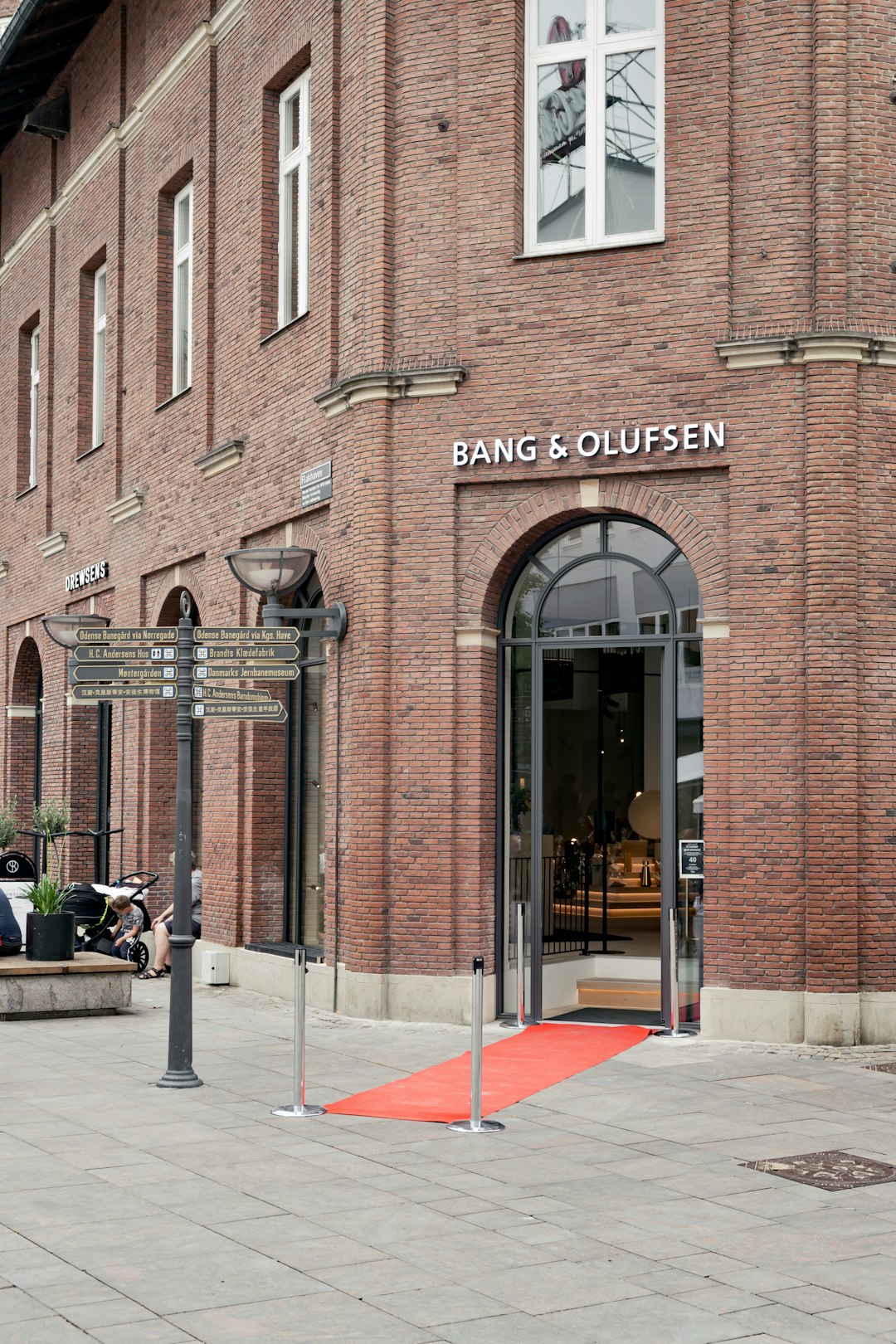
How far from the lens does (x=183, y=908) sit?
1041 centimetres

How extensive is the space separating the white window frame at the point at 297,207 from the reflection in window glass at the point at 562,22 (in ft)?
9.67

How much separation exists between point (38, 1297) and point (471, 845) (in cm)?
763

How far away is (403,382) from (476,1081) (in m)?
6.73

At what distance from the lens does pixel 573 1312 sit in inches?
230

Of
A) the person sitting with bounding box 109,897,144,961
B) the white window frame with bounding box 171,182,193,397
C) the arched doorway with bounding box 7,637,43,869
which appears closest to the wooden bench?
the person sitting with bounding box 109,897,144,961

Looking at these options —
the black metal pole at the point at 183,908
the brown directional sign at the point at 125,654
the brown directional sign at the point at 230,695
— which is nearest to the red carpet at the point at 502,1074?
the black metal pole at the point at 183,908

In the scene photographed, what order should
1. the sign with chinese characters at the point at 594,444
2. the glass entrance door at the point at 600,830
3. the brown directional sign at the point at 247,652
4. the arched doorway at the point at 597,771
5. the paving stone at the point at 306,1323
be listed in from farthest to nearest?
the glass entrance door at the point at 600,830 → the arched doorway at the point at 597,771 → the sign with chinese characters at the point at 594,444 → the brown directional sign at the point at 247,652 → the paving stone at the point at 306,1323

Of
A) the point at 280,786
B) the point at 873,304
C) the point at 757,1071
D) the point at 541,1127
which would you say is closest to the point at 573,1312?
the point at 541,1127

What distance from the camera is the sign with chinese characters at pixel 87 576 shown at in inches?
879

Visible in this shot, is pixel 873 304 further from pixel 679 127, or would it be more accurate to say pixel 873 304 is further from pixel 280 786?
pixel 280 786

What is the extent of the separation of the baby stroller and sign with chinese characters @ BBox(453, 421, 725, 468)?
6558 mm

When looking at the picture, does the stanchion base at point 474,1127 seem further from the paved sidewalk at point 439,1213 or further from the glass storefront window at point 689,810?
the glass storefront window at point 689,810

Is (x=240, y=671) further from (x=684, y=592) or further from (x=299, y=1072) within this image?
(x=684, y=592)

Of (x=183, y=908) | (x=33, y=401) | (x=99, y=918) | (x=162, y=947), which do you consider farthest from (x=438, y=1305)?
(x=33, y=401)
